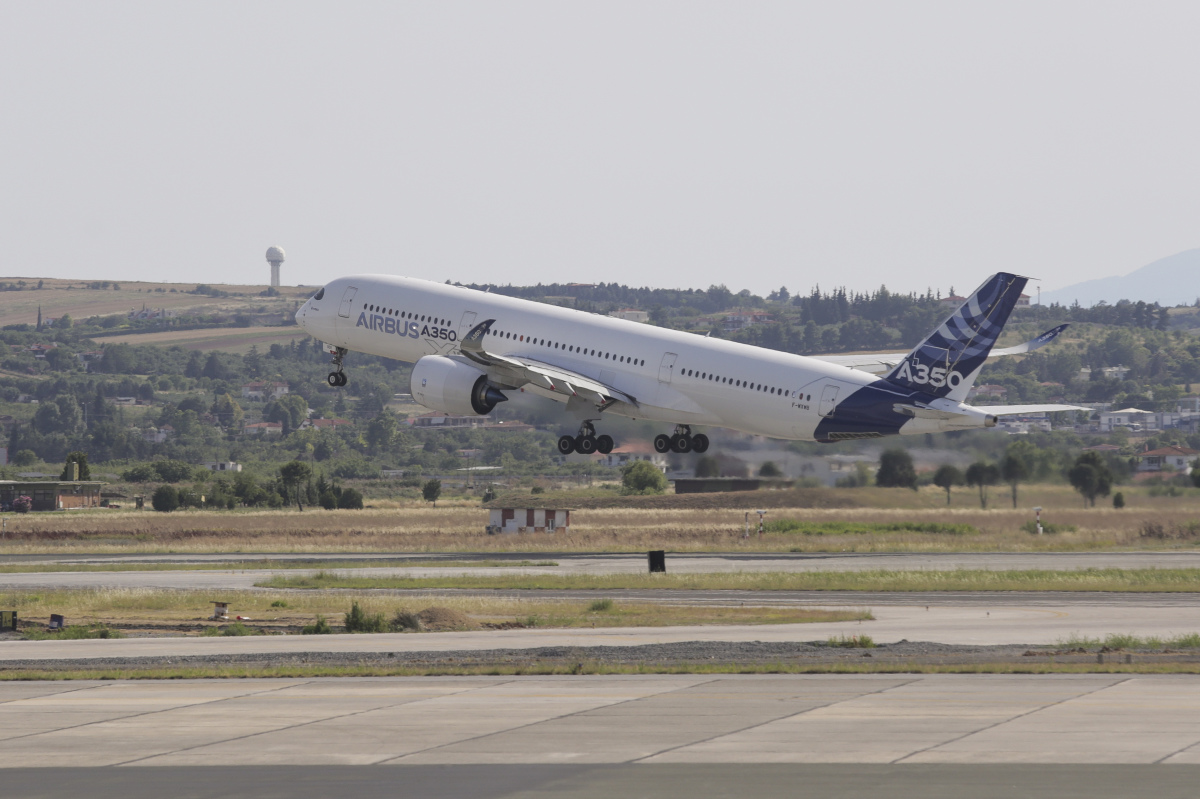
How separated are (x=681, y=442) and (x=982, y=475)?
1225 centimetres

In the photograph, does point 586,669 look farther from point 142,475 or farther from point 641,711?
point 142,475

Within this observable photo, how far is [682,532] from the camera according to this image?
71.9 m

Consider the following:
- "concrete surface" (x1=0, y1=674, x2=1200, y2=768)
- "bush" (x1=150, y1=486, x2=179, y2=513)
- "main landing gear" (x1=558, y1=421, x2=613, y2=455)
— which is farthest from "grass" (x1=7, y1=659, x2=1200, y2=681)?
"bush" (x1=150, y1=486, x2=179, y2=513)

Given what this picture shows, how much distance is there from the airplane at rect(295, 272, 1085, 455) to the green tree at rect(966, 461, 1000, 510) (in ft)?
15.3

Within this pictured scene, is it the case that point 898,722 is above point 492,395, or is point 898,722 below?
below

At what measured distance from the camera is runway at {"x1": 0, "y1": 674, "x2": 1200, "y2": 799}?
17344 millimetres

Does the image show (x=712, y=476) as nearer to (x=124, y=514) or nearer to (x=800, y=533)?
(x=800, y=533)

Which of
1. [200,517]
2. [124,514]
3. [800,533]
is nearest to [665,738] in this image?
[800,533]

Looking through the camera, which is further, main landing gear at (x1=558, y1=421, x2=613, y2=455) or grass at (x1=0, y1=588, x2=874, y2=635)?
main landing gear at (x1=558, y1=421, x2=613, y2=455)

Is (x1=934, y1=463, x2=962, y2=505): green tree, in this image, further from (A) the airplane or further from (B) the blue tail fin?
(B) the blue tail fin

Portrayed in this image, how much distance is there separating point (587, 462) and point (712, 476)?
9169 cm

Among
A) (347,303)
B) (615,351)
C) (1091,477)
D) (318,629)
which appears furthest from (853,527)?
(318,629)

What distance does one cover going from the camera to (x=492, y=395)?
60719mm

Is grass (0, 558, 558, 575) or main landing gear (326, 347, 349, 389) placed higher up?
main landing gear (326, 347, 349, 389)
